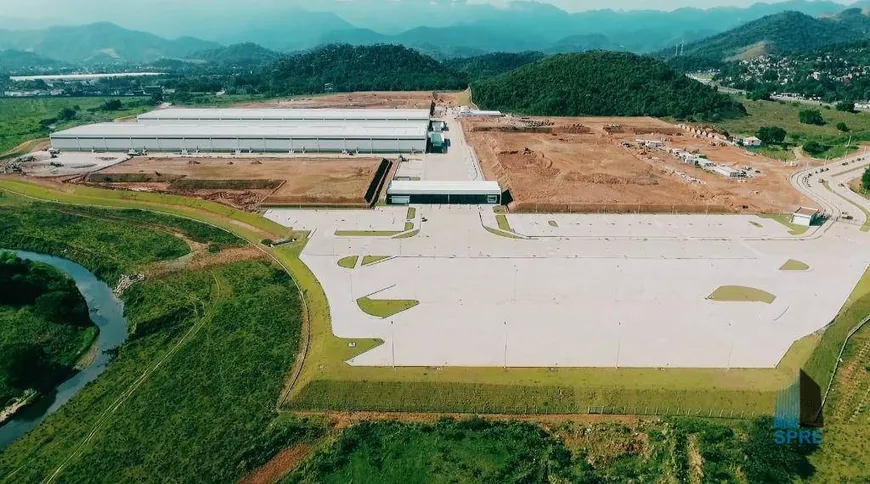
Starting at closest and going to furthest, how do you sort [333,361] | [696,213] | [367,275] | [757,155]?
1. [333,361]
2. [367,275]
3. [696,213]
4. [757,155]

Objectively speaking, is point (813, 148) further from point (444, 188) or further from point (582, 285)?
point (582, 285)

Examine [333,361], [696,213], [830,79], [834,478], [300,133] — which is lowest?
[834,478]

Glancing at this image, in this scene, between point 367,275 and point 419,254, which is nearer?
point 367,275

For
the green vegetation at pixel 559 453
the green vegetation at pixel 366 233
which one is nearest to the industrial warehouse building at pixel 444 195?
the green vegetation at pixel 366 233

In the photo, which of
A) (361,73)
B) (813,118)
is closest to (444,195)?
(813,118)

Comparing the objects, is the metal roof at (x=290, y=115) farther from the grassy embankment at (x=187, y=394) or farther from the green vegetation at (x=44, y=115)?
the grassy embankment at (x=187, y=394)

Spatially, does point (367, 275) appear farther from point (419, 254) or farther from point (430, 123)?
point (430, 123)

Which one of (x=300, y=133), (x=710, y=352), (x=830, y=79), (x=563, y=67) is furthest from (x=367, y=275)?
(x=830, y=79)

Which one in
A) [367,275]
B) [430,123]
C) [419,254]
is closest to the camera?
[367,275]
